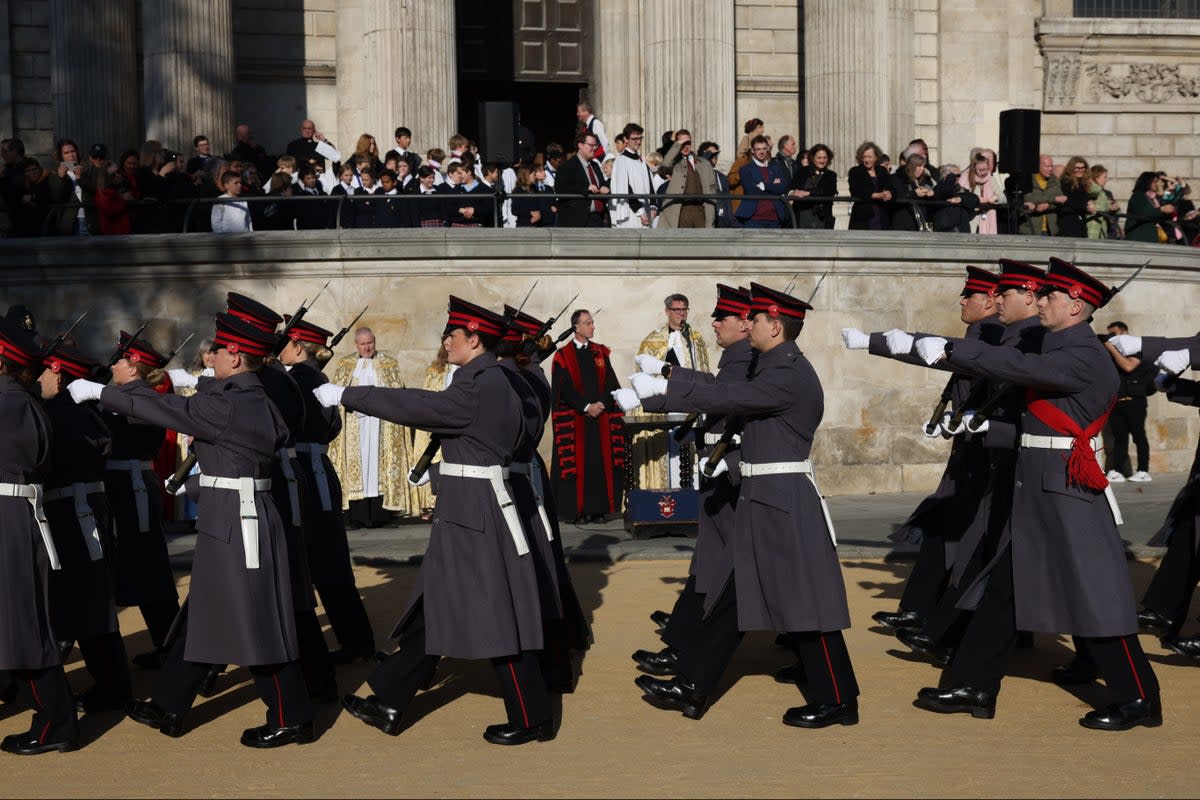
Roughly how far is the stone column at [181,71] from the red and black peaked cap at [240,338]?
13.7 meters

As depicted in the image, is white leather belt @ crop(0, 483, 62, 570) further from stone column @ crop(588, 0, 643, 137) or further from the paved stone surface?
stone column @ crop(588, 0, 643, 137)

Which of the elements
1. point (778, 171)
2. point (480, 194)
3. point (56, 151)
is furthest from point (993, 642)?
point (56, 151)

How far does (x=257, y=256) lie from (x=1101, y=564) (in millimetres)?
11249

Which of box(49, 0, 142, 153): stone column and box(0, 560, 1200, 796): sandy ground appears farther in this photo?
box(49, 0, 142, 153): stone column

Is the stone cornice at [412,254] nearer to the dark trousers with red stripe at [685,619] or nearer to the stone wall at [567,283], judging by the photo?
the stone wall at [567,283]

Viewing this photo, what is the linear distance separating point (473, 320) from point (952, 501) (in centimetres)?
336

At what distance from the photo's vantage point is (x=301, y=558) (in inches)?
334

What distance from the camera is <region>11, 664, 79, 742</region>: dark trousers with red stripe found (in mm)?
7785

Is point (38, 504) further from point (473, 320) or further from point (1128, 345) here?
point (1128, 345)

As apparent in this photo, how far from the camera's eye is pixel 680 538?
14570 mm

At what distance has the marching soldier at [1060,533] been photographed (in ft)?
26.0

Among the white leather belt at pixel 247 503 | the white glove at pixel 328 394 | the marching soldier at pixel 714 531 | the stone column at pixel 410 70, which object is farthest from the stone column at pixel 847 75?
the white leather belt at pixel 247 503

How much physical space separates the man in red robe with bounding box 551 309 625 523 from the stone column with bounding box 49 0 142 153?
26.3 feet

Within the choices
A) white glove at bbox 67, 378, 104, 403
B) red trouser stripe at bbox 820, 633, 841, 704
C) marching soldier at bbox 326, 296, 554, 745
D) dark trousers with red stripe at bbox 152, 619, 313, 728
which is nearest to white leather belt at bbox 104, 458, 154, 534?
white glove at bbox 67, 378, 104, 403
